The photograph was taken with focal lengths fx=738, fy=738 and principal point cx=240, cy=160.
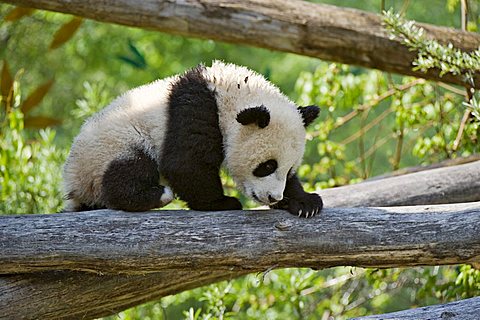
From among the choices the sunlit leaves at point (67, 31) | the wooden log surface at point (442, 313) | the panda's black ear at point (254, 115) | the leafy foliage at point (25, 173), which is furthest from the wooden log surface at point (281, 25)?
the wooden log surface at point (442, 313)

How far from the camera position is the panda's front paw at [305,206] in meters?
2.48

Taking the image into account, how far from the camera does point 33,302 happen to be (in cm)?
242

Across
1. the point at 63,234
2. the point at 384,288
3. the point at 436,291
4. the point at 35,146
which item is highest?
the point at 63,234

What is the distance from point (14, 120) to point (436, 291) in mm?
2249

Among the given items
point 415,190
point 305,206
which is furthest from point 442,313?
point 415,190

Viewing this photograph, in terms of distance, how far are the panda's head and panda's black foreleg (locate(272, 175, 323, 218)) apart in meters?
0.07

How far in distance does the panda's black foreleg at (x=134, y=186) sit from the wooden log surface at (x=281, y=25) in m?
1.02

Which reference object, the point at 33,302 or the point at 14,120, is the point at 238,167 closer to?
the point at 33,302

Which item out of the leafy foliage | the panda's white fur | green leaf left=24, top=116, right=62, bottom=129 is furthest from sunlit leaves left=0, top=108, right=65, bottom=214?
the panda's white fur

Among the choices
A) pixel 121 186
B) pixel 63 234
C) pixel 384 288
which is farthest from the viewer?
pixel 384 288

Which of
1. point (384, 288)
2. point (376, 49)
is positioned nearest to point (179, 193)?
point (376, 49)

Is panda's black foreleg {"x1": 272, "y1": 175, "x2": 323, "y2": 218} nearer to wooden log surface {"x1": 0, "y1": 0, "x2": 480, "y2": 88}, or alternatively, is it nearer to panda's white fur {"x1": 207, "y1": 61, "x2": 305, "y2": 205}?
panda's white fur {"x1": 207, "y1": 61, "x2": 305, "y2": 205}

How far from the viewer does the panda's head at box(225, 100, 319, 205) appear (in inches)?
101

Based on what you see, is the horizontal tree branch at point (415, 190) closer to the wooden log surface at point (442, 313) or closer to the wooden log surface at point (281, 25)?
the wooden log surface at point (281, 25)
